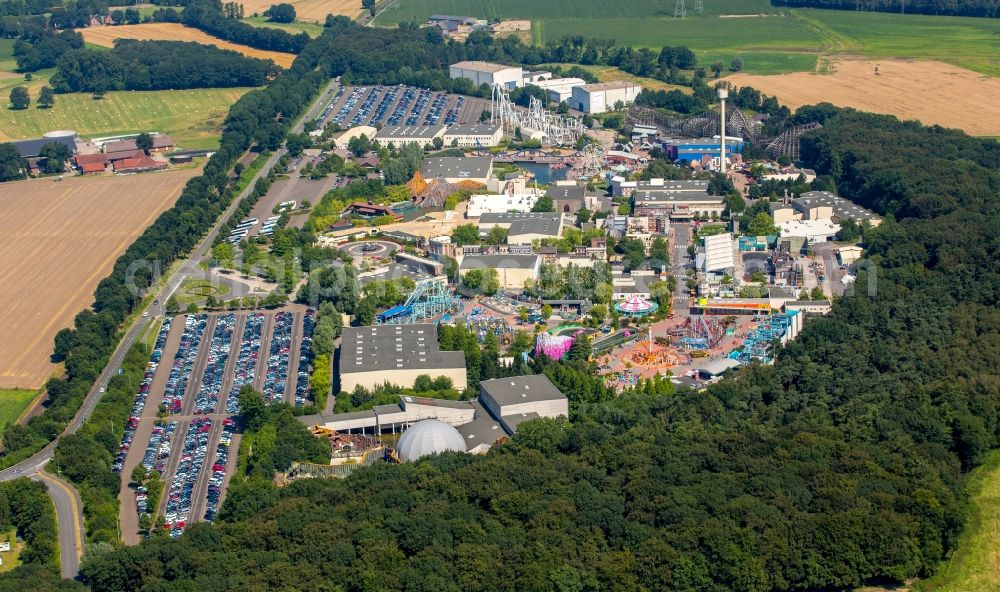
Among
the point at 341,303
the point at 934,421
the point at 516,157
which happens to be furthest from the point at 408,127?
the point at 934,421

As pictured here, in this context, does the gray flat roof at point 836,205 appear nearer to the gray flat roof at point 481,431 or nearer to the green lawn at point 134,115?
the gray flat roof at point 481,431

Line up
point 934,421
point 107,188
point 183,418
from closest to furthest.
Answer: point 934,421, point 183,418, point 107,188

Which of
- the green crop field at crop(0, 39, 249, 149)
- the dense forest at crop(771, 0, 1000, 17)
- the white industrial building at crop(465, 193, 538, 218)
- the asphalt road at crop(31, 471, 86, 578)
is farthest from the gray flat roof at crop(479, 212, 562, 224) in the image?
the dense forest at crop(771, 0, 1000, 17)

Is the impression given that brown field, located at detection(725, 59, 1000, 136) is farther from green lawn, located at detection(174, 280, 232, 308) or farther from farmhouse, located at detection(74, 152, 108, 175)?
green lawn, located at detection(174, 280, 232, 308)

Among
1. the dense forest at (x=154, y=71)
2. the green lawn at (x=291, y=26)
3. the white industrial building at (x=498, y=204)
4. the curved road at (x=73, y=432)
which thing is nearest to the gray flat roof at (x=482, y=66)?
the dense forest at (x=154, y=71)

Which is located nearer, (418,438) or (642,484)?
(642,484)

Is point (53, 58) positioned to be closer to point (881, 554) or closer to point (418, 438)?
point (418, 438)

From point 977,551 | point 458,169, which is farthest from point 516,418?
point 458,169
